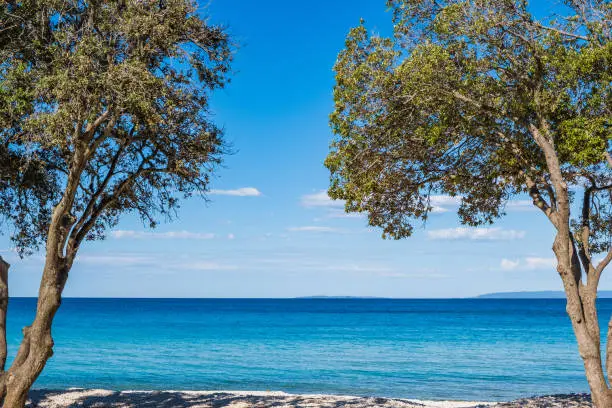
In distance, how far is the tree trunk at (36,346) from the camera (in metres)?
11.1

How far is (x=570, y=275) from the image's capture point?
38.5ft

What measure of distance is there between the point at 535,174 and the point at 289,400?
8.99 m

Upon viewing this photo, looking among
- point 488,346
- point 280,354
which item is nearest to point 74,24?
point 280,354

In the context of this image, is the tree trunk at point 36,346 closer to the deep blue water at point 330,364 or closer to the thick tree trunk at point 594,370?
the thick tree trunk at point 594,370

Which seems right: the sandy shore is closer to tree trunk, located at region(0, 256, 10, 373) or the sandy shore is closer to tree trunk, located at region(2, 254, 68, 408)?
tree trunk, located at region(0, 256, 10, 373)

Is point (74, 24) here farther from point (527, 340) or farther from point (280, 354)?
point (527, 340)

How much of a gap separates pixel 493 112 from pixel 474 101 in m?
0.60

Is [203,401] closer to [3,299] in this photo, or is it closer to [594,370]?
[3,299]

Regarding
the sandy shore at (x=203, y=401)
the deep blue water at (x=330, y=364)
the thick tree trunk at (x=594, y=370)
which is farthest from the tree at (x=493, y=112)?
the deep blue water at (x=330, y=364)

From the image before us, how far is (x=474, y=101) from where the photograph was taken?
473 inches

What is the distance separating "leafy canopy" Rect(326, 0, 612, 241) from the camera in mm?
11789

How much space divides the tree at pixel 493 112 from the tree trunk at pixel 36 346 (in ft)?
19.7

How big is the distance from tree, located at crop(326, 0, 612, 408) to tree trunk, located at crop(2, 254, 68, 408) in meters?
6.01

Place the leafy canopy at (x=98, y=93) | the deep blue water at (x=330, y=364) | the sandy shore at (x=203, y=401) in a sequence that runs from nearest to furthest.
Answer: the leafy canopy at (x=98, y=93), the sandy shore at (x=203, y=401), the deep blue water at (x=330, y=364)
